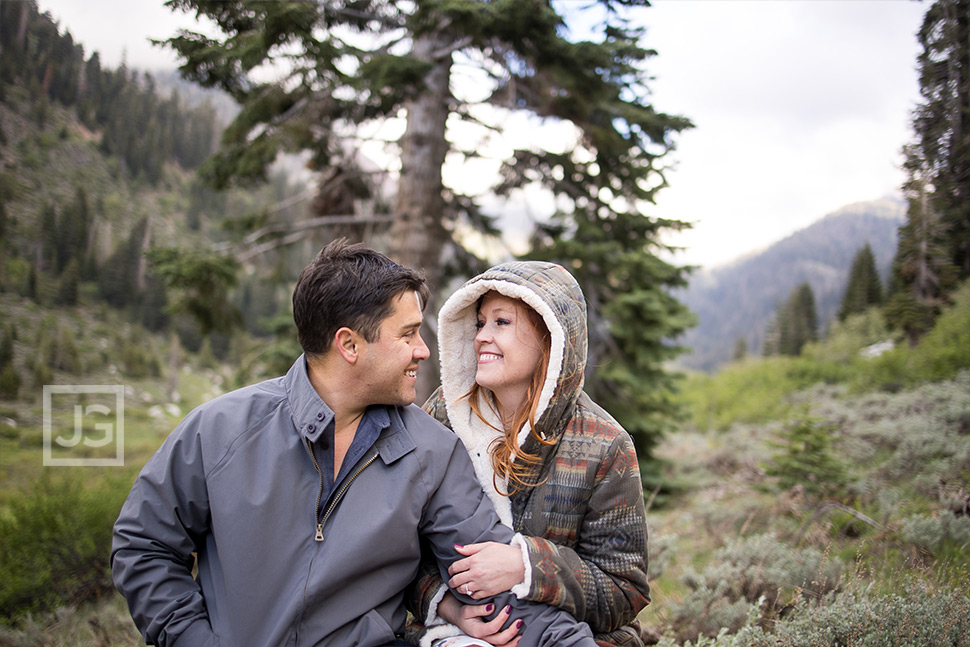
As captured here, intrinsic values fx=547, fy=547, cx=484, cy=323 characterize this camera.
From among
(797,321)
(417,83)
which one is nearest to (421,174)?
(417,83)

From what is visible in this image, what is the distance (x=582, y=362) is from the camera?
235 centimetres

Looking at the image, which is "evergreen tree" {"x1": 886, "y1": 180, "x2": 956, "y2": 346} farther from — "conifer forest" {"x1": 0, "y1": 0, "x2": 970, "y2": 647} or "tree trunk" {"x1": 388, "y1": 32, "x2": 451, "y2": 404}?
"tree trunk" {"x1": 388, "y1": 32, "x2": 451, "y2": 404}

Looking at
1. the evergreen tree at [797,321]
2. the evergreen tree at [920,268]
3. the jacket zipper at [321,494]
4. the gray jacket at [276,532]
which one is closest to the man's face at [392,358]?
the gray jacket at [276,532]

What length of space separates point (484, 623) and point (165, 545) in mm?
1171

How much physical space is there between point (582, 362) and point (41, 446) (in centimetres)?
732

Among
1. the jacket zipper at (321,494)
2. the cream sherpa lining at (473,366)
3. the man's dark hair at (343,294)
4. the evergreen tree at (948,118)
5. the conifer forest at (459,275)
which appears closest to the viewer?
the jacket zipper at (321,494)

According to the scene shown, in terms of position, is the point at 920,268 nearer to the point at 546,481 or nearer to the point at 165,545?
the point at 546,481

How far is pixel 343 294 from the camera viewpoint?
2123mm

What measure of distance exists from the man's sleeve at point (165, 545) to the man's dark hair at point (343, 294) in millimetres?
567

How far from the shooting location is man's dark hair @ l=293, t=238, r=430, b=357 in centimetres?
213

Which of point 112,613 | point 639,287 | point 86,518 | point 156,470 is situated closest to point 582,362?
point 156,470

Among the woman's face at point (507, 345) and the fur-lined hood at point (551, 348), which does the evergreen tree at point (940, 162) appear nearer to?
the fur-lined hood at point (551, 348)

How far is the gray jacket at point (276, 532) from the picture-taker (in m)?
1.85

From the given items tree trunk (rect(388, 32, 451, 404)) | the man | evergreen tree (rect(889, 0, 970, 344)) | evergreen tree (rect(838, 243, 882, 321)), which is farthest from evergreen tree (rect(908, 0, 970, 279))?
the man
